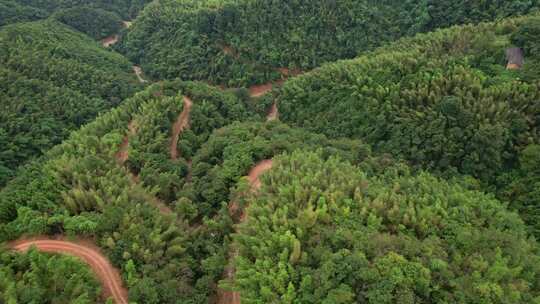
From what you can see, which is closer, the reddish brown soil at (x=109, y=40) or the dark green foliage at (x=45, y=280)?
the dark green foliage at (x=45, y=280)

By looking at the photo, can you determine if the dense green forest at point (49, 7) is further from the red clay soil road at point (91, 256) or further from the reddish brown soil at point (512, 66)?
the reddish brown soil at point (512, 66)

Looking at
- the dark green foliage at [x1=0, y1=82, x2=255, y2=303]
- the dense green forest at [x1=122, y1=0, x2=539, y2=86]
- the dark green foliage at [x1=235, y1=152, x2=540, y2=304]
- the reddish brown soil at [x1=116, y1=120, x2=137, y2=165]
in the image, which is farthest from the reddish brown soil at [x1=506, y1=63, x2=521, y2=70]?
the reddish brown soil at [x1=116, y1=120, x2=137, y2=165]

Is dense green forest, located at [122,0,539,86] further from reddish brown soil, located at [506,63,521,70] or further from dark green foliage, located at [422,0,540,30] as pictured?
reddish brown soil, located at [506,63,521,70]

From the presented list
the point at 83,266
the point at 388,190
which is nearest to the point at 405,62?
the point at 388,190

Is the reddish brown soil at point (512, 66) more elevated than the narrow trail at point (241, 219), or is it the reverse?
the reddish brown soil at point (512, 66)

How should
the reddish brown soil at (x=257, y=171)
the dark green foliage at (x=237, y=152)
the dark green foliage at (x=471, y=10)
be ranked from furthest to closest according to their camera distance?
the dark green foliage at (x=471, y=10) → the dark green foliage at (x=237, y=152) → the reddish brown soil at (x=257, y=171)

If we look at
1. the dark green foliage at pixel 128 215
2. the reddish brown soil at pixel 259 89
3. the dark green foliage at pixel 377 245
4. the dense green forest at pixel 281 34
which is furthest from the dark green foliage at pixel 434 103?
the dark green foliage at pixel 128 215
